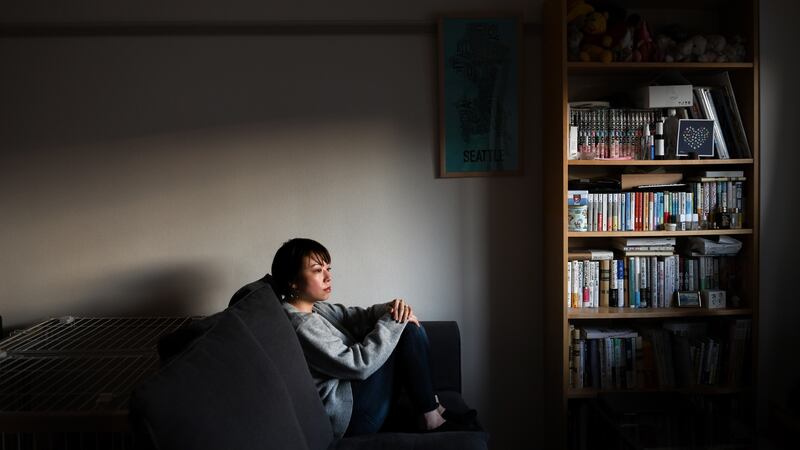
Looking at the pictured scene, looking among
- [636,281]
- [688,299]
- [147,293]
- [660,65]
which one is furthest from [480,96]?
[147,293]

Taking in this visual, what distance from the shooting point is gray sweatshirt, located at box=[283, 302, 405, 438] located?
2.01 metres

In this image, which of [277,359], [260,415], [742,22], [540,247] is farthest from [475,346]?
[742,22]

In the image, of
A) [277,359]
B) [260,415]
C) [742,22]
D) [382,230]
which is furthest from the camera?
[382,230]

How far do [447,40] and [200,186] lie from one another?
131cm

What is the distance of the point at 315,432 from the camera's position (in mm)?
1759

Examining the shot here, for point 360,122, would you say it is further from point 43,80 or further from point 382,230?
point 43,80

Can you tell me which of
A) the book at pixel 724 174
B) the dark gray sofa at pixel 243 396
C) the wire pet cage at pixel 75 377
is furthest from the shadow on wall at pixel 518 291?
the wire pet cage at pixel 75 377

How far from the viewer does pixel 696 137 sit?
2.51 m

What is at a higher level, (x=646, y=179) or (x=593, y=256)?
(x=646, y=179)

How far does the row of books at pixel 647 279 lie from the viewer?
2.60 metres

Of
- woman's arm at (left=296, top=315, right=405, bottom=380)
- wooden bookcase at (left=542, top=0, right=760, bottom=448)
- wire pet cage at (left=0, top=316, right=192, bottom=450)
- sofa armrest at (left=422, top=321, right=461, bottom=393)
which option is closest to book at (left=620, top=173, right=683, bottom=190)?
wooden bookcase at (left=542, top=0, right=760, bottom=448)

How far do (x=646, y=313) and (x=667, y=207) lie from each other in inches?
18.5

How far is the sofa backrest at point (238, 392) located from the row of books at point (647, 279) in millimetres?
1327

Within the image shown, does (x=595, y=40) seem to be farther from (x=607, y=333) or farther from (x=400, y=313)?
(x=400, y=313)
